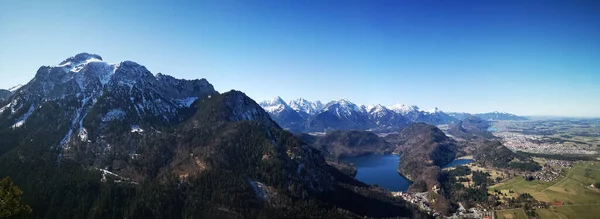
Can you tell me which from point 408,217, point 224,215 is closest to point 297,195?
point 224,215

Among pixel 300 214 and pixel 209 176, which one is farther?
pixel 209 176

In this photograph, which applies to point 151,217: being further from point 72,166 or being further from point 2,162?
point 2,162

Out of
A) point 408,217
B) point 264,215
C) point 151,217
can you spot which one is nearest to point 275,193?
point 264,215

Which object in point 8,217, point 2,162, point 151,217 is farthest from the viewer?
point 2,162

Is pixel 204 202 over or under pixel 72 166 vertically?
under

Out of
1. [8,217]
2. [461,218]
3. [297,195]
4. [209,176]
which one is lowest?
[461,218]

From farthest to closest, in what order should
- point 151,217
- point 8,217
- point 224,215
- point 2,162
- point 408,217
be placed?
1. point 408,217
2. point 2,162
3. point 224,215
4. point 151,217
5. point 8,217

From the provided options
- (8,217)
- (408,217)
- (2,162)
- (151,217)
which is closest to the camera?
(8,217)

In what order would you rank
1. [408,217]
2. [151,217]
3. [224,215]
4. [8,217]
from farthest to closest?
1. [408,217]
2. [224,215]
3. [151,217]
4. [8,217]

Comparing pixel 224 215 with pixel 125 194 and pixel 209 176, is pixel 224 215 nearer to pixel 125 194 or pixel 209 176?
pixel 209 176
